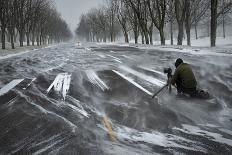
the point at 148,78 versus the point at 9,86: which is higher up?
the point at 148,78

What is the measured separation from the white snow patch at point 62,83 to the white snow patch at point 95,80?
0.89 metres

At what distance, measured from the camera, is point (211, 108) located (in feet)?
24.9

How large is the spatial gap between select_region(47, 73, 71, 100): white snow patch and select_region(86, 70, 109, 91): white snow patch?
35.2 inches

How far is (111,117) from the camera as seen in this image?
6965mm

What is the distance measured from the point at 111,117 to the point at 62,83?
4751 millimetres

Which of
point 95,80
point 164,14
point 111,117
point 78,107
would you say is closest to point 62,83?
point 95,80

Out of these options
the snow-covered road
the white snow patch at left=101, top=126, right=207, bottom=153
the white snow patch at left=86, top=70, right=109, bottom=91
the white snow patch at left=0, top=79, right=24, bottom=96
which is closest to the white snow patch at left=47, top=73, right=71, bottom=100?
the snow-covered road

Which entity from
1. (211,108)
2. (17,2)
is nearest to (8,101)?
(211,108)

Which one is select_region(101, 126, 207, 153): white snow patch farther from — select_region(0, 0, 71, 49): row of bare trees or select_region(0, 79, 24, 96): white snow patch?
select_region(0, 0, 71, 49): row of bare trees

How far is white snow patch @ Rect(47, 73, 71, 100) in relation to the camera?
10.0 m

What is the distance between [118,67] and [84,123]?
28.5 feet

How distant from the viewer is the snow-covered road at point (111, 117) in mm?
5301

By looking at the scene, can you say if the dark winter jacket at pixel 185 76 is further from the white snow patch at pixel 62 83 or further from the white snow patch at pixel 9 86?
the white snow patch at pixel 9 86

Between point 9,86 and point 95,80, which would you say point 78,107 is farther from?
point 9,86
